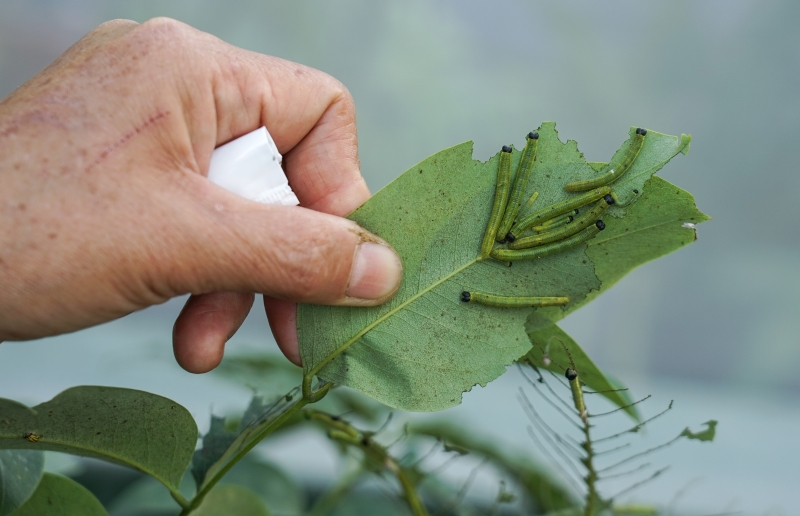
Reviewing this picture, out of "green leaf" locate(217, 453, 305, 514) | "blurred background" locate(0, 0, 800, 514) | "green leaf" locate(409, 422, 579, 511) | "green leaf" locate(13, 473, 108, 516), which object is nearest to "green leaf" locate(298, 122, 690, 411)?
"green leaf" locate(13, 473, 108, 516)

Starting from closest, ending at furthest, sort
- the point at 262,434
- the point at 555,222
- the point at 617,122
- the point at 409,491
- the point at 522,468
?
the point at 262,434 → the point at 555,222 → the point at 409,491 → the point at 522,468 → the point at 617,122

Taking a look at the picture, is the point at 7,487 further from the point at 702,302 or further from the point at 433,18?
the point at 702,302

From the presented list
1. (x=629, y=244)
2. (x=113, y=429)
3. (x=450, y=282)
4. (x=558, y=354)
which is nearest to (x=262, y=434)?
(x=113, y=429)

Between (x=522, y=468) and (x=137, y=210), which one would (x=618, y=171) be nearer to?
(x=137, y=210)

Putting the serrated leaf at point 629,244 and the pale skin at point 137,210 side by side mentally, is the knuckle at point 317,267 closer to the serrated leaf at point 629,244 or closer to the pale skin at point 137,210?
the pale skin at point 137,210

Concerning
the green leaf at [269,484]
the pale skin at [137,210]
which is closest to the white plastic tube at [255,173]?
the pale skin at [137,210]

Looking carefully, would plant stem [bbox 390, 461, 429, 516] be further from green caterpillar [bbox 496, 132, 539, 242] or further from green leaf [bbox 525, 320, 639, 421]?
green caterpillar [bbox 496, 132, 539, 242]

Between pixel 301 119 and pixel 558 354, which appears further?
pixel 301 119
